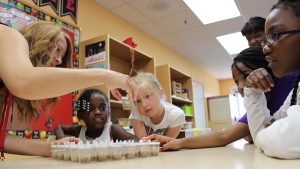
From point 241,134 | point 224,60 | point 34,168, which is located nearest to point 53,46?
point 34,168

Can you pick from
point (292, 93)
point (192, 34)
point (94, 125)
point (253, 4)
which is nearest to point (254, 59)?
point (292, 93)

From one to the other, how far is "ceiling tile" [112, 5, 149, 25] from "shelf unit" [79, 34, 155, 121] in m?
0.60

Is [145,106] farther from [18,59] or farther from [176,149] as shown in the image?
[18,59]

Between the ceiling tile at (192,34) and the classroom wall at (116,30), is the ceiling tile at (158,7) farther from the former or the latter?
the ceiling tile at (192,34)

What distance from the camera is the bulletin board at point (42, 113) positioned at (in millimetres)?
1851

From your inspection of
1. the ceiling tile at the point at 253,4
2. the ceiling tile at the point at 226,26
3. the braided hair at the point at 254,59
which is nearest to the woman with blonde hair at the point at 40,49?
the braided hair at the point at 254,59

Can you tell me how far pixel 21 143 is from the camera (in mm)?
884

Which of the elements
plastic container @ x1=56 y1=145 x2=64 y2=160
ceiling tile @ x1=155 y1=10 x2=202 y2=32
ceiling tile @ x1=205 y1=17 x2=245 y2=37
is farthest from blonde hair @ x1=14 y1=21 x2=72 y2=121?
ceiling tile @ x1=205 y1=17 x2=245 y2=37

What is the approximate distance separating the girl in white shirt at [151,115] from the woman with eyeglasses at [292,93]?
69 cm

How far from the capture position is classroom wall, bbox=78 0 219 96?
2693 mm

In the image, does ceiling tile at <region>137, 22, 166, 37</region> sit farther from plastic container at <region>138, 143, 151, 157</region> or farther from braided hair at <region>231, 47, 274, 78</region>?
plastic container at <region>138, 143, 151, 157</region>

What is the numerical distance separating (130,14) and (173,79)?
4.30 ft

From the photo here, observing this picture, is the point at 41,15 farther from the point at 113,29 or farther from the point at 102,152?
the point at 102,152

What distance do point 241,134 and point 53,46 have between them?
830mm
